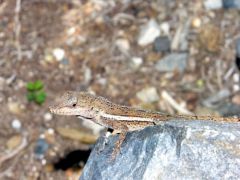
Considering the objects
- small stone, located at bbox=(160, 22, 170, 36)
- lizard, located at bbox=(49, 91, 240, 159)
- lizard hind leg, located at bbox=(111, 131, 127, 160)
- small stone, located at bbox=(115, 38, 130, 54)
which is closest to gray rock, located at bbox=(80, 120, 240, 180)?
lizard hind leg, located at bbox=(111, 131, 127, 160)

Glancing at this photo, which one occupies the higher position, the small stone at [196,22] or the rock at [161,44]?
the small stone at [196,22]

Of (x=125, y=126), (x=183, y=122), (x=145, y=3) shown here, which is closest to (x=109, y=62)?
(x=145, y=3)

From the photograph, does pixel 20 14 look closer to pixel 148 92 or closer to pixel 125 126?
pixel 148 92

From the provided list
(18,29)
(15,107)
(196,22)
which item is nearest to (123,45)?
(196,22)

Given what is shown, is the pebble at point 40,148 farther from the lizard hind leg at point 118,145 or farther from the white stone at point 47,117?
the lizard hind leg at point 118,145

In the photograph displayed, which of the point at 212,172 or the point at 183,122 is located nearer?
the point at 212,172

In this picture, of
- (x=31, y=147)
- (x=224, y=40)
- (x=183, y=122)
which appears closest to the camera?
(x=183, y=122)

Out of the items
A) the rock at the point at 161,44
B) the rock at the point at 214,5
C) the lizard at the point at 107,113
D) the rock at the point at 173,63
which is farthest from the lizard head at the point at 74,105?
the rock at the point at 214,5
